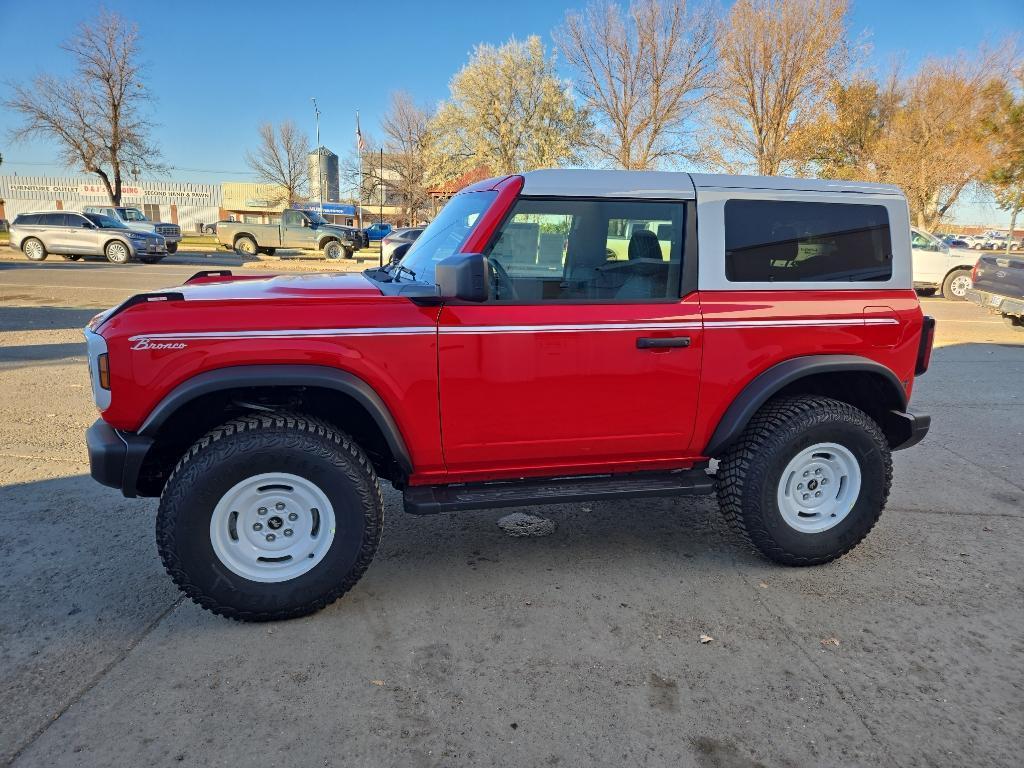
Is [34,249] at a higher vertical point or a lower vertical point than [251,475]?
higher

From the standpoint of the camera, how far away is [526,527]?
3959mm

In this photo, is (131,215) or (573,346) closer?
(573,346)

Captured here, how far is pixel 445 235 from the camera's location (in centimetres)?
348

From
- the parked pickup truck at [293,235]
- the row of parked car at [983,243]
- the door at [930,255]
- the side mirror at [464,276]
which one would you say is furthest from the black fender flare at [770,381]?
the parked pickup truck at [293,235]

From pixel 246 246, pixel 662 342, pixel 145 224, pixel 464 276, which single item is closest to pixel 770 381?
pixel 662 342

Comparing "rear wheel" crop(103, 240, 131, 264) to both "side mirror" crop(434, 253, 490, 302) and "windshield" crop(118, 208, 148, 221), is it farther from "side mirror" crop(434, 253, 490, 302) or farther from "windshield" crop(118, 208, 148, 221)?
"side mirror" crop(434, 253, 490, 302)

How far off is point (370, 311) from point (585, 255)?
1.06m

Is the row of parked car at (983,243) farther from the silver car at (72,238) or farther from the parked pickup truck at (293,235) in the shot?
the silver car at (72,238)

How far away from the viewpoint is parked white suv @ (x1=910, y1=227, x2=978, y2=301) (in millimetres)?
16547

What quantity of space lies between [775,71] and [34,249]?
79.7 feet

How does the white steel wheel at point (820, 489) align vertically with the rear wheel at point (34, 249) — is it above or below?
below

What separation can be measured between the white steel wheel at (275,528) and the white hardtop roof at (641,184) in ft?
5.61

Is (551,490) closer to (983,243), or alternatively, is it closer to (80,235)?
(80,235)

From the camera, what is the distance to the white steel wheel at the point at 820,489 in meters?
3.45
